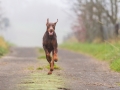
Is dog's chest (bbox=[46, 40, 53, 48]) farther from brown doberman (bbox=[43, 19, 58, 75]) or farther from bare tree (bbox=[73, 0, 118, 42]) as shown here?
bare tree (bbox=[73, 0, 118, 42])

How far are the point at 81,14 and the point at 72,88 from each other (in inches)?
1054

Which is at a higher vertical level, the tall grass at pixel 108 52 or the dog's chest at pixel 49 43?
the dog's chest at pixel 49 43

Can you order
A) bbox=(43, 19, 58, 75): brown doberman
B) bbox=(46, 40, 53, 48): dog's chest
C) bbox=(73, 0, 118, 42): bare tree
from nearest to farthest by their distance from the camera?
bbox=(43, 19, 58, 75): brown doberman, bbox=(46, 40, 53, 48): dog's chest, bbox=(73, 0, 118, 42): bare tree

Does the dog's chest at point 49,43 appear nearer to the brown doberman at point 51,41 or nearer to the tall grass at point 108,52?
the brown doberman at point 51,41

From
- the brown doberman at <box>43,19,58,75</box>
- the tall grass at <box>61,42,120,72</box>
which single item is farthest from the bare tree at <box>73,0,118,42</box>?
the brown doberman at <box>43,19,58,75</box>

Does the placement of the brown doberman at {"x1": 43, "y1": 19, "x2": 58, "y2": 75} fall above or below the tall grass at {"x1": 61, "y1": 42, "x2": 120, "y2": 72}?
above

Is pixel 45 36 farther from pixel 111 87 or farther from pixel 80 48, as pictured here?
pixel 80 48

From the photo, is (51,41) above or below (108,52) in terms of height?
above

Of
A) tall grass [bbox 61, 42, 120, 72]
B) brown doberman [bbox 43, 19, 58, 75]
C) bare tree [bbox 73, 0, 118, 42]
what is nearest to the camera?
brown doberman [bbox 43, 19, 58, 75]

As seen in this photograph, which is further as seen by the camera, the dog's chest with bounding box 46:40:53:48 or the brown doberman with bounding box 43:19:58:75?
the dog's chest with bounding box 46:40:53:48

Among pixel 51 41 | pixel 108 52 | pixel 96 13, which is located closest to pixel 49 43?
pixel 51 41

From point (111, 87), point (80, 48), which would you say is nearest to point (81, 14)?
point (80, 48)

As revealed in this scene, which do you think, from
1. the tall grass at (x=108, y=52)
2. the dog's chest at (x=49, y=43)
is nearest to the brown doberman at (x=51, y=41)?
the dog's chest at (x=49, y=43)

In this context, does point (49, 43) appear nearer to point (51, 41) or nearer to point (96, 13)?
point (51, 41)
